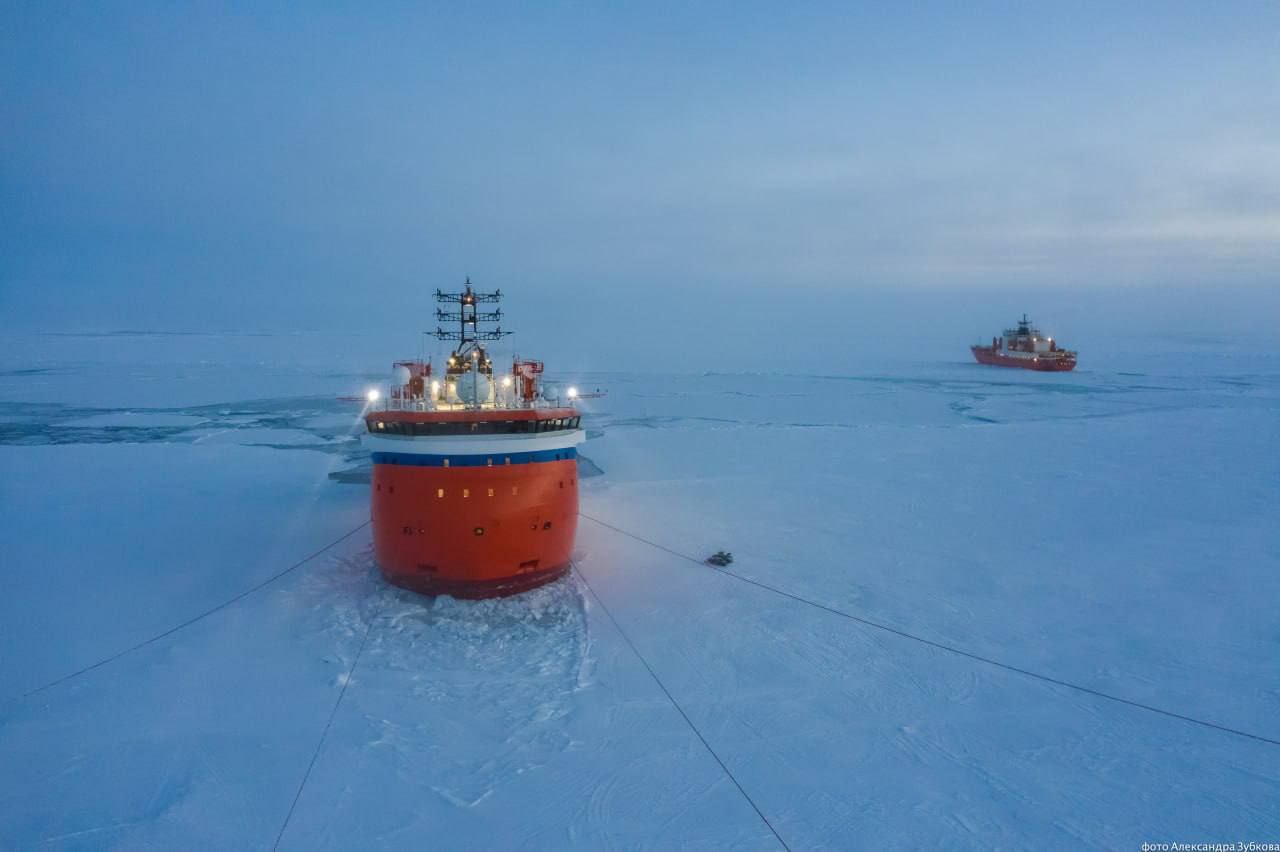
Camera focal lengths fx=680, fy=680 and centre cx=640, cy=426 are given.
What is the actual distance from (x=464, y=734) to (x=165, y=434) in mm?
20146

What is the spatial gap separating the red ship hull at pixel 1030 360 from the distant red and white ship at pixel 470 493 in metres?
53.2

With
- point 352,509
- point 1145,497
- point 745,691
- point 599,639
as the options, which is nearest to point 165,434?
point 352,509

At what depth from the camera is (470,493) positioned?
855 cm

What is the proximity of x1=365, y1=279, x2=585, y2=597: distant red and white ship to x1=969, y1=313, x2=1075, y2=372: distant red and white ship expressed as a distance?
53524 mm

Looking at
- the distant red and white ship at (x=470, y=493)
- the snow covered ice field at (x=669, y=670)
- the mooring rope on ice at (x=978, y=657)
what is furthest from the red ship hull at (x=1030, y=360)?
the distant red and white ship at (x=470, y=493)

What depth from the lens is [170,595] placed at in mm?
8844

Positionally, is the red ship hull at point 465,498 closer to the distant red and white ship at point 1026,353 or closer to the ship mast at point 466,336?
the ship mast at point 466,336

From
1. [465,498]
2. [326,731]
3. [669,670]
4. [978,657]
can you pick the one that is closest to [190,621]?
[326,731]

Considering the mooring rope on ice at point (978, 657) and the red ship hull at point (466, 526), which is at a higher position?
the red ship hull at point (466, 526)

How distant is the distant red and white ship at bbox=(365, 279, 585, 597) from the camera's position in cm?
856

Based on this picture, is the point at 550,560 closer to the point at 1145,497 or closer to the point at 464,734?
the point at 464,734

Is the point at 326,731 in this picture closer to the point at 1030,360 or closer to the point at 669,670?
the point at 669,670

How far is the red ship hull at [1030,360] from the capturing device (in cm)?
5159

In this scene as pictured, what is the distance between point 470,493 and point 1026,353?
60662 millimetres
